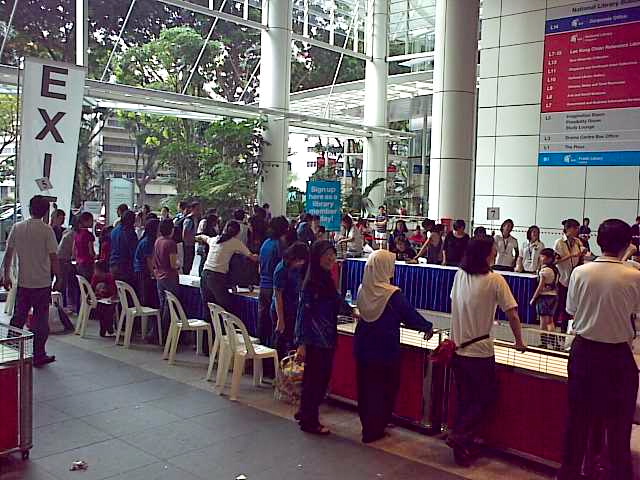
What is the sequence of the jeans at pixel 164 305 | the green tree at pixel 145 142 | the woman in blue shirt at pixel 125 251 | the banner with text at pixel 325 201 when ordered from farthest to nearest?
the green tree at pixel 145 142
the banner with text at pixel 325 201
the woman in blue shirt at pixel 125 251
the jeans at pixel 164 305

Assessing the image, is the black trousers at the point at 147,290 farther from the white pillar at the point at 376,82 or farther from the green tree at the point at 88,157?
the white pillar at the point at 376,82

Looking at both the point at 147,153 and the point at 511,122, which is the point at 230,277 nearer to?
the point at 511,122

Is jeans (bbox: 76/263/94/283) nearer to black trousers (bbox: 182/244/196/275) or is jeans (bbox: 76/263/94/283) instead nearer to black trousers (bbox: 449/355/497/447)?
black trousers (bbox: 182/244/196/275)

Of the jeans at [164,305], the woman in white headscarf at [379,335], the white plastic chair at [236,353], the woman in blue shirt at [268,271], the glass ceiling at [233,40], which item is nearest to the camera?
the woman in white headscarf at [379,335]

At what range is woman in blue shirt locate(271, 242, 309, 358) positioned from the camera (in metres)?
5.66

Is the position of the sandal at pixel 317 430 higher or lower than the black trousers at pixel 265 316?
lower

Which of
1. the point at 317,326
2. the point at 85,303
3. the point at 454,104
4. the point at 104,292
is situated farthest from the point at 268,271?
the point at 454,104

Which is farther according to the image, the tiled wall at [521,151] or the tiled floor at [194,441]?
the tiled wall at [521,151]

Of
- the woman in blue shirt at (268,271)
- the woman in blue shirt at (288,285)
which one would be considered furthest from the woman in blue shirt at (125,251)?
the woman in blue shirt at (288,285)

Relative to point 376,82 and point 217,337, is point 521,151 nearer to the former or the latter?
point 376,82

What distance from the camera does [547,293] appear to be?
8.07 meters

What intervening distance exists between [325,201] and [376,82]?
525 inches

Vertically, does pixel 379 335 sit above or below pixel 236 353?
above

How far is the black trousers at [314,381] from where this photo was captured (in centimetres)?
516
